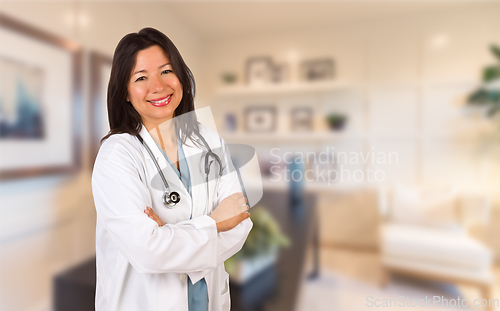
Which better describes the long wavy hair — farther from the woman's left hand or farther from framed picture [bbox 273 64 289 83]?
framed picture [bbox 273 64 289 83]

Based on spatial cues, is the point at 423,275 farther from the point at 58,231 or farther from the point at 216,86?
the point at 58,231

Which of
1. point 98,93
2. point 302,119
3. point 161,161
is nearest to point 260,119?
point 302,119

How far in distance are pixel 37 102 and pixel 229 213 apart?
1.94 ft

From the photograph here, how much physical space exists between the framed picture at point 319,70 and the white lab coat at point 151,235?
318 millimetres

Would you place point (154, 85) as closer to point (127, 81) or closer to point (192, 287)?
point (127, 81)

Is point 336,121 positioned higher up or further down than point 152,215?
higher up

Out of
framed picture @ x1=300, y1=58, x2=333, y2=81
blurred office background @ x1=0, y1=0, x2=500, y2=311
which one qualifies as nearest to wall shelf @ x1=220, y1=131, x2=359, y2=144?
blurred office background @ x1=0, y1=0, x2=500, y2=311

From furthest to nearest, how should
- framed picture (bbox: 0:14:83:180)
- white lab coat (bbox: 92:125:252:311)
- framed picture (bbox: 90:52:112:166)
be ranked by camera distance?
framed picture (bbox: 90:52:112:166) < framed picture (bbox: 0:14:83:180) < white lab coat (bbox: 92:125:252:311)

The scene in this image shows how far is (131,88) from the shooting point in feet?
1.09

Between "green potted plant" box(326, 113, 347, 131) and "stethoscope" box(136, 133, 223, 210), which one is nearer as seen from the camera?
"stethoscope" box(136, 133, 223, 210)

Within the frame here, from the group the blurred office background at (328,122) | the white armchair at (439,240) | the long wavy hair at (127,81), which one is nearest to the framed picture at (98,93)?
the blurred office background at (328,122)

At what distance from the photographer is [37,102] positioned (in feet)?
1.90

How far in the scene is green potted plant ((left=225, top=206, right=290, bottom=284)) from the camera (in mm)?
549

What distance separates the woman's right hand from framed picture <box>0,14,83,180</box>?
543mm
